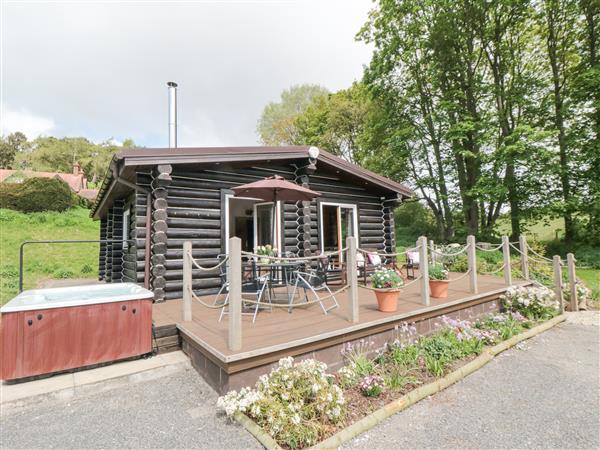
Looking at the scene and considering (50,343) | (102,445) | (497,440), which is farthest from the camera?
(50,343)

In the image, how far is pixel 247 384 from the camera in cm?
252

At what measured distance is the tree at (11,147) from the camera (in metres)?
32.8

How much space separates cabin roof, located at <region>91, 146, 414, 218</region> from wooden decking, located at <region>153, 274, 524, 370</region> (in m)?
2.27

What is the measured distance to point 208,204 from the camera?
5477mm

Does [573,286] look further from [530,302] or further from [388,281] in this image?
[388,281]

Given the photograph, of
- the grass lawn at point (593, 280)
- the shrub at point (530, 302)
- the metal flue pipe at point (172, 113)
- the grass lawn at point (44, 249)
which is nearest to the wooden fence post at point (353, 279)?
the shrub at point (530, 302)

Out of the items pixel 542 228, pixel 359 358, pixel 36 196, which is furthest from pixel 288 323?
pixel 36 196

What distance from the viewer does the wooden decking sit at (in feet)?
8.66

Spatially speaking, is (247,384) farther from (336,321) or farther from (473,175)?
(473,175)

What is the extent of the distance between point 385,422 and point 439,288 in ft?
8.85

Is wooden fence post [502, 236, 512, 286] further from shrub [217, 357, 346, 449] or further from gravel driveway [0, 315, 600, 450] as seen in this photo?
shrub [217, 357, 346, 449]

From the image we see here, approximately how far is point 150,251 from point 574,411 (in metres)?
5.60

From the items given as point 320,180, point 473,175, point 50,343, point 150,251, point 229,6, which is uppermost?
point 229,6

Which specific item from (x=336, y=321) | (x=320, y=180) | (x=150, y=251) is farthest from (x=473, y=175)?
(x=150, y=251)
